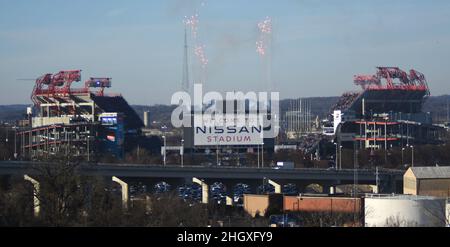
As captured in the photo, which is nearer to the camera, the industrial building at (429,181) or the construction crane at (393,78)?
the industrial building at (429,181)

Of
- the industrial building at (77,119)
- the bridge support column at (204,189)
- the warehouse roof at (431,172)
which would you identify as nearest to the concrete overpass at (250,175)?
the bridge support column at (204,189)

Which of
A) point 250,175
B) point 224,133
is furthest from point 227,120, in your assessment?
point 250,175

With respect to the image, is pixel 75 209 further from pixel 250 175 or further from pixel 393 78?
pixel 393 78

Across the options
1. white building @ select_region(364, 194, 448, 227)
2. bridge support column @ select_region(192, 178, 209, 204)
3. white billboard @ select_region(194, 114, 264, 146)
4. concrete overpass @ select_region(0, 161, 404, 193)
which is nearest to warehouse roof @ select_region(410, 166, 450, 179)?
concrete overpass @ select_region(0, 161, 404, 193)

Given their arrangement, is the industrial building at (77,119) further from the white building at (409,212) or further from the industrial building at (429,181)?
the white building at (409,212)

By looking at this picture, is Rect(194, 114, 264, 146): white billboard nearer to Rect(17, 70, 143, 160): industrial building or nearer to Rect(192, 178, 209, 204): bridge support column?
Rect(17, 70, 143, 160): industrial building

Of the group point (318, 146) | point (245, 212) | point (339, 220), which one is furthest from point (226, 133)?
point (339, 220)
